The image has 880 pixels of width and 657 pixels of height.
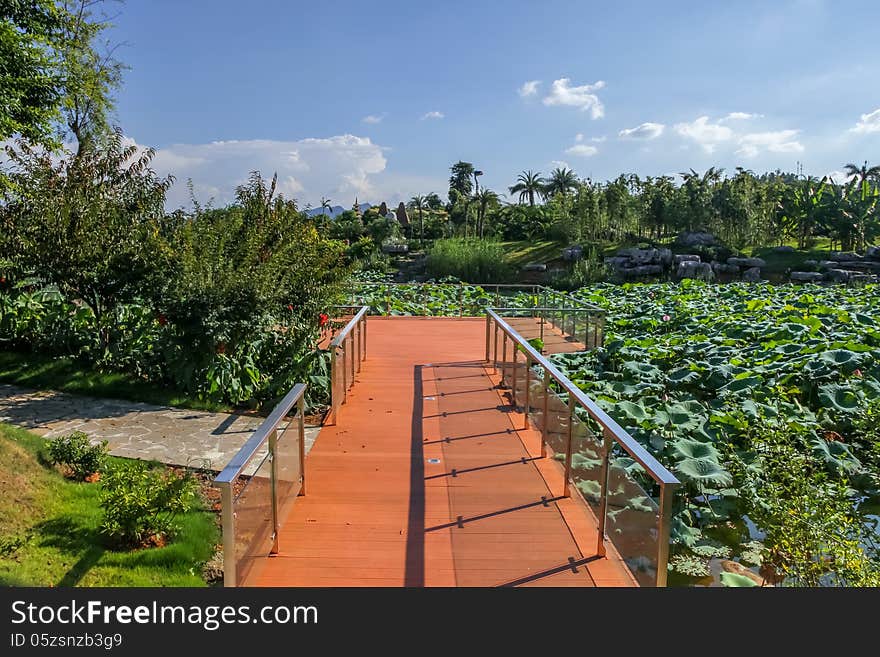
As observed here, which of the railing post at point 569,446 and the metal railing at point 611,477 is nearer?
the metal railing at point 611,477

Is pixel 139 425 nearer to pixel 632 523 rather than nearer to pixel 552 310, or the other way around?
pixel 632 523

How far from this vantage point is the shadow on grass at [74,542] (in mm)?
4086

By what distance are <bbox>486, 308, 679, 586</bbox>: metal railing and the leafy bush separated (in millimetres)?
2929

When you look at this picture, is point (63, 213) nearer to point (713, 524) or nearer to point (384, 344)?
point (384, 344)

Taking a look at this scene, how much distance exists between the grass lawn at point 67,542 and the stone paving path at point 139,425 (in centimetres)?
103

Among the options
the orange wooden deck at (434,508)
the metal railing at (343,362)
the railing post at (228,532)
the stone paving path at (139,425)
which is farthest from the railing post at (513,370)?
the railing post at (228,532)

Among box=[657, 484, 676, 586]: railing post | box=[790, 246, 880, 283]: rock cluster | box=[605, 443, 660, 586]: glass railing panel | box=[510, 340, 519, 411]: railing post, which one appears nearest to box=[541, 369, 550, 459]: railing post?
box=[510, 340, 519, 411]: railing post

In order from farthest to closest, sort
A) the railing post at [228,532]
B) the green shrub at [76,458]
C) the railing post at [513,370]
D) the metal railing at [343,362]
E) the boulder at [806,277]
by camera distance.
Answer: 1. the boulder at [806,277]
2. the railing post at [513,370]
3. the metal railing at [343,362]
4. the green shrub at [76,458]
5. the railing post at [228,532]

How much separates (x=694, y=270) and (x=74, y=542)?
33.3 metres

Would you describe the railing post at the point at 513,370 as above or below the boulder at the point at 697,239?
below

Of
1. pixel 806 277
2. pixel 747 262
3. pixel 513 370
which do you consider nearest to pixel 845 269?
pixel 806 277

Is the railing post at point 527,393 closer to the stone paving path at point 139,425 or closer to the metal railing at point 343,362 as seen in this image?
the metal railing at point 343,362

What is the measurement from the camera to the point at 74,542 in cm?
444

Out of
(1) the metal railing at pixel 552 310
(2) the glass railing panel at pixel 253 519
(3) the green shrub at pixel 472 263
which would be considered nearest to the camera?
(2) the glass railing panel at pixel 253 519
